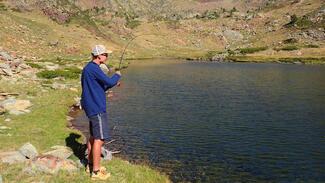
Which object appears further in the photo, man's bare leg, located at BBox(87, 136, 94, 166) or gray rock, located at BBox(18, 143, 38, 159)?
gray rock, located at BBox(18, 143, 38, 159)

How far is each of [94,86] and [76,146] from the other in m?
7.89

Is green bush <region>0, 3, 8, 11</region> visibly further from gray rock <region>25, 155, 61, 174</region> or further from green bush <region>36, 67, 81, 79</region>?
gray rock <region>25, 155, 61, 174</region>

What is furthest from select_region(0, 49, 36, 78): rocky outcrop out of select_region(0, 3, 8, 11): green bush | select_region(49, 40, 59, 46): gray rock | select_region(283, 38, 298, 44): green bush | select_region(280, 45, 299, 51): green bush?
select_region(283, 38, 298, 44): green bush

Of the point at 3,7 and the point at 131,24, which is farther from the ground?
the point at 3,7

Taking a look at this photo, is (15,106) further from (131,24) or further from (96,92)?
(131,24)

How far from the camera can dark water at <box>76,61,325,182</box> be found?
2264cm

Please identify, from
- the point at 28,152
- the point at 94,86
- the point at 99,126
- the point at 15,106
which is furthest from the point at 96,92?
the point at 15,106

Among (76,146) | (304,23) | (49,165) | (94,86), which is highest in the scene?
(304,23)

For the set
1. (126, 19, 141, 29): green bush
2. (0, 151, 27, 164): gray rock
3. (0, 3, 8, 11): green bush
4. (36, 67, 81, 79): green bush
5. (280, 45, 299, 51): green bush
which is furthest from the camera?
(126, 19, 141, 29): green bush

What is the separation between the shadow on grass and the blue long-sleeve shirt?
3.96 meters

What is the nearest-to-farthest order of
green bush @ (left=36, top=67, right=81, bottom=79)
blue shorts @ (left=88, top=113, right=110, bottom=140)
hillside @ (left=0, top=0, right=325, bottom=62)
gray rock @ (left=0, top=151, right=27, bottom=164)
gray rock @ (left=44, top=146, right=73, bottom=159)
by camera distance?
blue shorts @ (left=88, top=113, right=110, bottom=140) → gray rock @ (left=0, top=151, right=27, bottom=164) → gray rock @ (left=44, top=146, right=73, bottom=159) → green bush @ (left=36, top=67, right=81, bottom=79) → hillside @ (left=0, top=0, right=325, bottom=62)

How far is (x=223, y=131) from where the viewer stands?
3150 centimetres

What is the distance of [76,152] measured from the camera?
2030cm

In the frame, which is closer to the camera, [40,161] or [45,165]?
[45,165]
